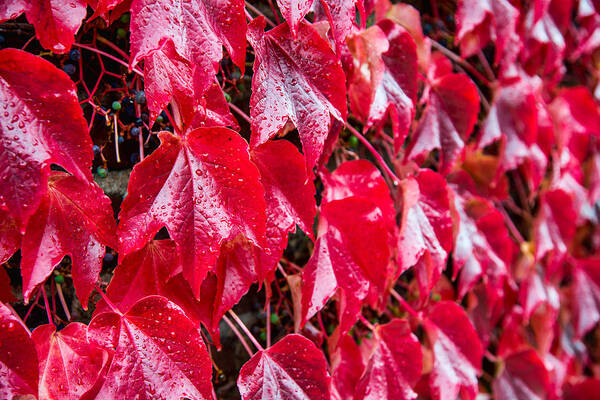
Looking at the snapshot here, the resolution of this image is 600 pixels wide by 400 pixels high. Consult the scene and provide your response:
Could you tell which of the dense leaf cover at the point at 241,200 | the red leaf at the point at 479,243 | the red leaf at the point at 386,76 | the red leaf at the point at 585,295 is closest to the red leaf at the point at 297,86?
the dense leaf cover at the point at 241,200

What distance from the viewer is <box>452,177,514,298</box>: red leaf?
966 millimetres

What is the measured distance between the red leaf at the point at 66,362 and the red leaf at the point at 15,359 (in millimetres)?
59

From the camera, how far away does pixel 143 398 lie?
1.75 ft

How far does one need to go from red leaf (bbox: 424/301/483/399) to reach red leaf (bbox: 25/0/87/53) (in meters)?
0.77

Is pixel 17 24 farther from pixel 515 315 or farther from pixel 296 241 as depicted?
pixel 515 315

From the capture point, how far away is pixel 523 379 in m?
1.13

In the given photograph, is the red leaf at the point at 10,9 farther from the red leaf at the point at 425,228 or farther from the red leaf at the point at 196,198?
the red leaf at the point at 425,228

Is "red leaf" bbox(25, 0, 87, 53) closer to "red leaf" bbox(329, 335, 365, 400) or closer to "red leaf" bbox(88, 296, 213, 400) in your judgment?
"red leaf" bbox(88, 296, 213, 400)

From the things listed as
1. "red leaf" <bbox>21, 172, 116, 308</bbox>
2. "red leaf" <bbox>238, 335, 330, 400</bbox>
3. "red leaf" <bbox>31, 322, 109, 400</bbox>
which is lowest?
"red leaf" <bbox>238, 335, 330, 400</bbox>

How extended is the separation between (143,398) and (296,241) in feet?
1.46

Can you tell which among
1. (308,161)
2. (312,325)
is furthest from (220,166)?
(312,325)

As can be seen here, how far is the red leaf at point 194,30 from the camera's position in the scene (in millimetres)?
520

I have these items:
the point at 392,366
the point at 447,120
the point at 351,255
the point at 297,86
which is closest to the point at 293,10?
the point at 297,86

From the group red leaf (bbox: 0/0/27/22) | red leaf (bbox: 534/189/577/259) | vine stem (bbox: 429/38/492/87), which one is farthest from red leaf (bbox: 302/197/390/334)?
red leaf (bbox: 534/189/577/259)
